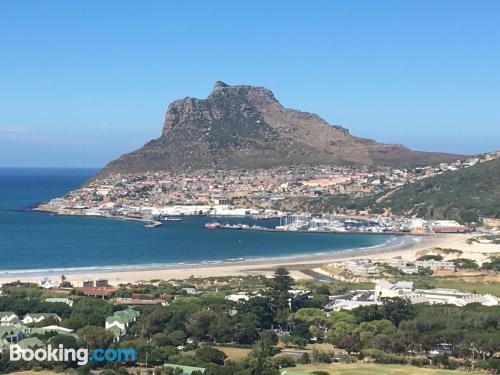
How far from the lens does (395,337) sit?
2573cm

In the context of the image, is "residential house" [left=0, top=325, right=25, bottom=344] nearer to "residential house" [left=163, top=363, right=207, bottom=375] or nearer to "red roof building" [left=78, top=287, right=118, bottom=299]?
"residential house" [left=163, top=363, right=207, bottom=375]

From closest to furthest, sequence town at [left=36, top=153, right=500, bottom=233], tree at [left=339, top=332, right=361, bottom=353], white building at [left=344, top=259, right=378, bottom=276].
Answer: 1. tree at [left=339, top=332, right=361, bottom=353]
2. white building at [left=344, top=259, right=378, bottom=276]
3. town at [left=36, top=153, right=500, bottom=233]

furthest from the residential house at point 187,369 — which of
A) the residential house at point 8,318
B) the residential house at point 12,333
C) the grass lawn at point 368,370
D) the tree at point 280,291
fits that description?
the tree at point 280,291

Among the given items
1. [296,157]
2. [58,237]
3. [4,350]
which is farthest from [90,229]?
[296,157]

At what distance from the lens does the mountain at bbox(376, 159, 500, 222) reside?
81312 millimetres

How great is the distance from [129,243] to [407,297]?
3115 cm

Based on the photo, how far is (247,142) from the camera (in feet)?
465

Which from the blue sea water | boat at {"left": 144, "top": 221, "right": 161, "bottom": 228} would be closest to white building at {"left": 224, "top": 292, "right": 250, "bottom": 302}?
the blue sea water

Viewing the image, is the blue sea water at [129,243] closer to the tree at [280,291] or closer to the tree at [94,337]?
the tree at [280,291]

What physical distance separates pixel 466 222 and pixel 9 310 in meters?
54.7

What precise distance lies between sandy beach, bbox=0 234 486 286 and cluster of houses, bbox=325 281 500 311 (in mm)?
8135

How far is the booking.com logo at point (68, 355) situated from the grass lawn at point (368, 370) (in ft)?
14.8

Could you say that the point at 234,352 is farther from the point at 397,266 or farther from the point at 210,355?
the point at 397,266

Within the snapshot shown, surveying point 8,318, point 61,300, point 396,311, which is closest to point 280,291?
Result: point 396,311
